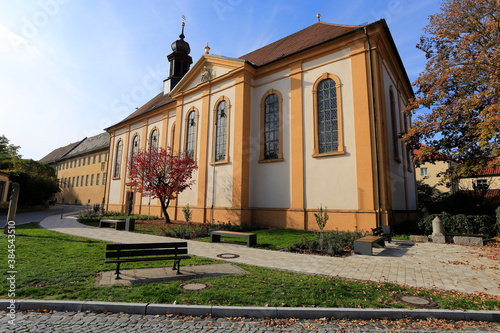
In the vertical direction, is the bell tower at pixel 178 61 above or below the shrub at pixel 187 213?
above

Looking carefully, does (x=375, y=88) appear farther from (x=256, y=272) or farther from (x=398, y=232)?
(x=256, y=272)

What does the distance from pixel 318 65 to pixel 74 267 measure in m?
14.9

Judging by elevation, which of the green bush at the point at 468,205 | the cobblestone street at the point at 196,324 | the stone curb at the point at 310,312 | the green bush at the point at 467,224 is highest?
the green bush at the point at 468,205

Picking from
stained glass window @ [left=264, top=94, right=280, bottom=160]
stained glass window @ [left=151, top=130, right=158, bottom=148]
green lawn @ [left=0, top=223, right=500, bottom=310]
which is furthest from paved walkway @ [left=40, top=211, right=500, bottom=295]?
stained glass window @ [left=151, top=130, right=158, bottom=148]

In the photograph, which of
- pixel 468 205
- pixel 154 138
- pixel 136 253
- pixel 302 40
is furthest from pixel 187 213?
pixel 468 205

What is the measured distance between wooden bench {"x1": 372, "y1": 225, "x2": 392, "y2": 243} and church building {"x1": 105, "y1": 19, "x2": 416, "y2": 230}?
100cm

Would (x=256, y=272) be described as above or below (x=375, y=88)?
below

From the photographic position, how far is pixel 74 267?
21.3ft

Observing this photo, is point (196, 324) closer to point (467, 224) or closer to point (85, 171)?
point (467, 224)

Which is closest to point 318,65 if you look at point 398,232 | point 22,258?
point 398,232

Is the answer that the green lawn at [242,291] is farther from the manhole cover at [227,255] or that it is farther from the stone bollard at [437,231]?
the stone bollard at [437,231]

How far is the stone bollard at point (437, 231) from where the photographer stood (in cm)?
1154

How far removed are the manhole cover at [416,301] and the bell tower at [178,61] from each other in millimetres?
30451

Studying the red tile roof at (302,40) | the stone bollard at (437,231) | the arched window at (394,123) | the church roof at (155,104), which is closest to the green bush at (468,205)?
the arched window at (394,123)
